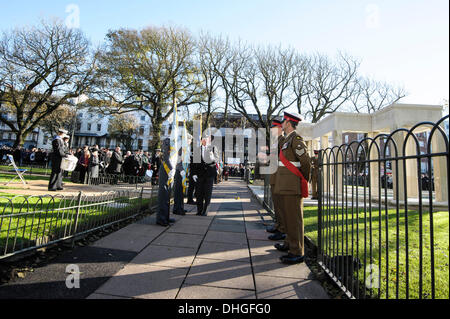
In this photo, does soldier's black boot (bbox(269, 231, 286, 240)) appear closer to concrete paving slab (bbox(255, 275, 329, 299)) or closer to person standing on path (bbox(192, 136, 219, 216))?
concrete paving slab (bbox(255, 275, 329, 299))

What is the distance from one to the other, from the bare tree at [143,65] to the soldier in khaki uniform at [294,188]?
1968 centimetres

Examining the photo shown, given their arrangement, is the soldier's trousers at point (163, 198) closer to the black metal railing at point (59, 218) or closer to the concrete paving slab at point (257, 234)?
the black metal railing at point (59, 218)

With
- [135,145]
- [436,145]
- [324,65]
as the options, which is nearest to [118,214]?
[436,145]

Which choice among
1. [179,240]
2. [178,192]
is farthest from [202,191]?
[179,240]

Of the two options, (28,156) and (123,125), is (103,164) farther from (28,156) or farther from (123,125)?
(123,125)

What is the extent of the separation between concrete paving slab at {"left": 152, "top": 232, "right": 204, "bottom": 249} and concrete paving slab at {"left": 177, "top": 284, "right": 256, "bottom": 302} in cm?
140

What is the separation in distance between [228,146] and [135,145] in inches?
1695

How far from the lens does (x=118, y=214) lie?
5.26 meters

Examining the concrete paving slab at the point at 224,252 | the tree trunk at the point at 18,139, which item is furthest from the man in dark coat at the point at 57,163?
the tree trunk at the point at 18,139

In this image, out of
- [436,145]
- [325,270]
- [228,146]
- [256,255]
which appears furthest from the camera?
[228,146]

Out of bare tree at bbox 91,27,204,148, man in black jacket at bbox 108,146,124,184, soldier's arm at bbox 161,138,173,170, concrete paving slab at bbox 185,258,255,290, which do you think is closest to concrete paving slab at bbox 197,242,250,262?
concrete paving slab at bbox 185,258,255,290

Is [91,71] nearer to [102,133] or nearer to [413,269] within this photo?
[413,269]

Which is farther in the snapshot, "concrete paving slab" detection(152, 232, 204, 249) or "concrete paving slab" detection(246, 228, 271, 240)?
"concrete paving slab" detection(246, 228, 271, 240)

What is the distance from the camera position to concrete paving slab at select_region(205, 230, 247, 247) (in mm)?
4438
